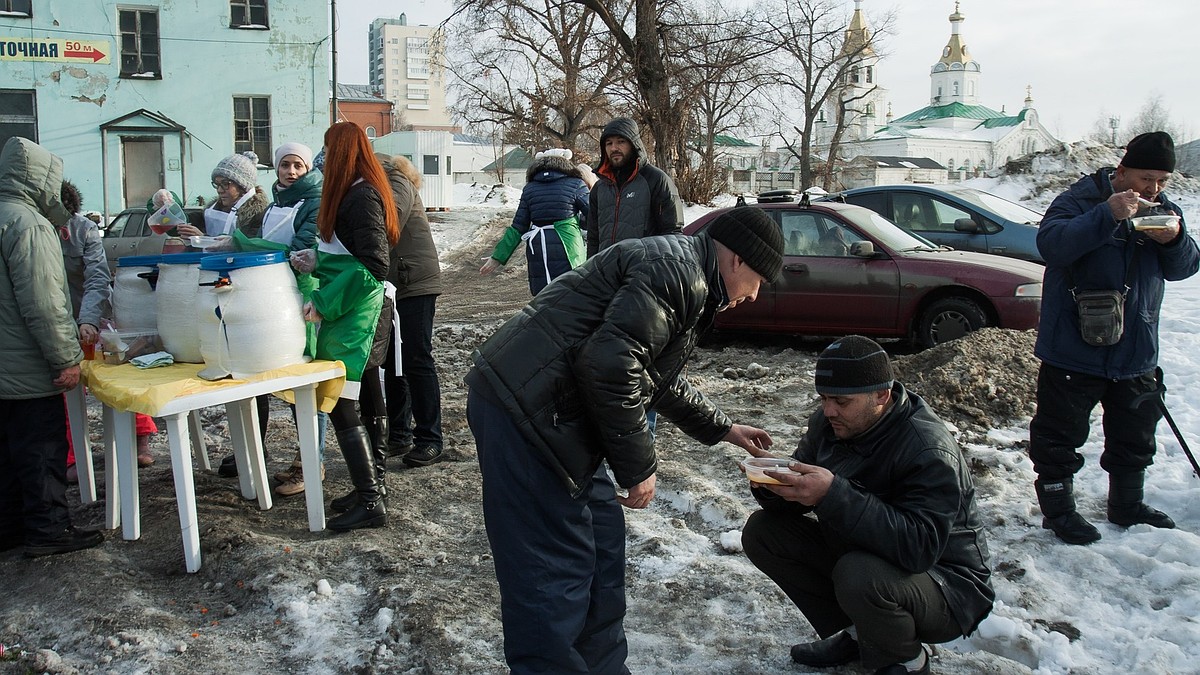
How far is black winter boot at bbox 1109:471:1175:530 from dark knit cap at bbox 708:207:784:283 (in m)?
2.65

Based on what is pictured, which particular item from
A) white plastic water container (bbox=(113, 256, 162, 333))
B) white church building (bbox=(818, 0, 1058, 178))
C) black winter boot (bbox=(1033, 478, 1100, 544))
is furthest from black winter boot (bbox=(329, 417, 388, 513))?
white church building (bbox=(818, 0, 1058, 178))

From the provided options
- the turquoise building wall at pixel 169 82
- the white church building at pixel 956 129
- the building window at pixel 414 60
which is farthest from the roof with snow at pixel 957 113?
the turquoise building wall at pixel 169 82

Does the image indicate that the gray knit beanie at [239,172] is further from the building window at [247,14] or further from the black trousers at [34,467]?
the building window at [247,14]

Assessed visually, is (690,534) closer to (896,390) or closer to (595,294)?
(896,390)

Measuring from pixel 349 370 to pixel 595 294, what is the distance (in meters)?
2.13

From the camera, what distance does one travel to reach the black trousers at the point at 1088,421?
13.5ft

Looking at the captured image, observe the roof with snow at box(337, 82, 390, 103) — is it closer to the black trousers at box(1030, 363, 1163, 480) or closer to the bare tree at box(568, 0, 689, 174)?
the bare tree at box(568, 0, 689, 174)


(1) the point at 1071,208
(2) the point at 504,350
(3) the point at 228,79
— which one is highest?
(3) the point at 228,79

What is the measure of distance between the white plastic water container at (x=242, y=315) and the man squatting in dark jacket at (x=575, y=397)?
63.2 inches

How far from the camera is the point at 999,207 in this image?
10.3m

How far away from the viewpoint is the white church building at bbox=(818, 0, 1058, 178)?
294 feet

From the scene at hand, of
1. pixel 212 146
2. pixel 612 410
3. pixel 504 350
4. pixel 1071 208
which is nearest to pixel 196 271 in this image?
pixel 504 350

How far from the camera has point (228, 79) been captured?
986 inches

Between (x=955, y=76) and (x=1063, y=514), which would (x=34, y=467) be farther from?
(x=955, y=76)
